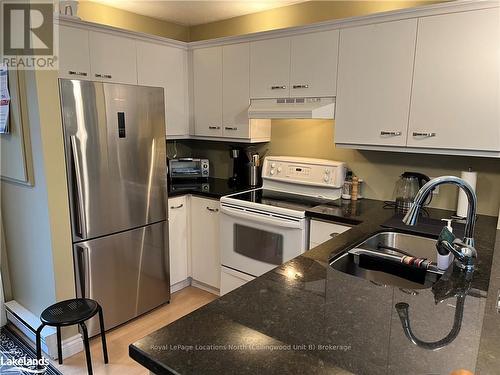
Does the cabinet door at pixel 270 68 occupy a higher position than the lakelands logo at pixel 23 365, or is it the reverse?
the cabinet door at pixel 270 68

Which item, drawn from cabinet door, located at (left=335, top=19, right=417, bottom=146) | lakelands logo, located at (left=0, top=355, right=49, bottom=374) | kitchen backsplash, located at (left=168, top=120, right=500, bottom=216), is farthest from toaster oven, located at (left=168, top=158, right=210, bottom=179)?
lakelands logo, located at (left=0, top=355, right=49, bottom=374)

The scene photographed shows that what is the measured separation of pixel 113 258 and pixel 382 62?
7.24 ft

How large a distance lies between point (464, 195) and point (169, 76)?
248cm

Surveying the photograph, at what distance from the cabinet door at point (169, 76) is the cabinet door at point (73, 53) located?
448 millimetres

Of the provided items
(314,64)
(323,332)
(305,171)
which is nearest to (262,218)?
(305,171)

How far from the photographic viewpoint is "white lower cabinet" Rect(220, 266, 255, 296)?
2746mm

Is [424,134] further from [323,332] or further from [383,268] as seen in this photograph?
[323,332]

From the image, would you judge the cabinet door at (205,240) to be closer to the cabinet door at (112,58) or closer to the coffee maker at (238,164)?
the coffee maker at (238,164)

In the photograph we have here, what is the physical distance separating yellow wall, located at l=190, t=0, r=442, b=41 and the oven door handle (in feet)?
5.26

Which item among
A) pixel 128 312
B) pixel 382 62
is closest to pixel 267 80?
pixel 382 62

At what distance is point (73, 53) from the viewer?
250 cm

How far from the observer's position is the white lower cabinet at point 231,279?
275cm

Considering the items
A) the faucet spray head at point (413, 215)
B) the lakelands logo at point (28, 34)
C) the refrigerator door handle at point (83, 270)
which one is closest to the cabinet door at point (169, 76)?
the lakelands logo at point (28, 34)

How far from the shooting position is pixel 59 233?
2180mm
